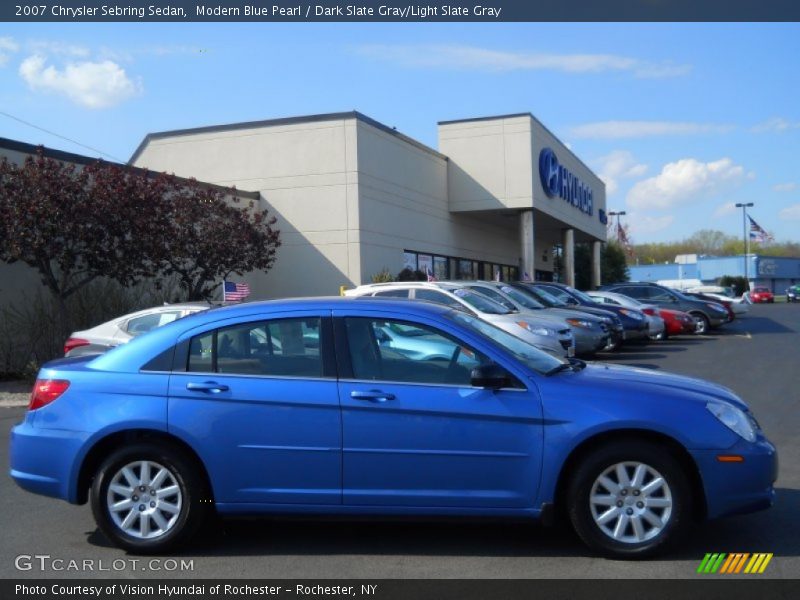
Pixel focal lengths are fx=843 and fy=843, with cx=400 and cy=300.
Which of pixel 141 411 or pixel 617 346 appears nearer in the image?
pixel 141 411

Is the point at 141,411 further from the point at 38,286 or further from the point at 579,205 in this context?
the point at 579,205

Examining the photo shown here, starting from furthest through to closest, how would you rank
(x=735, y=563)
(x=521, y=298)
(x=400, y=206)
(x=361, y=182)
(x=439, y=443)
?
(x=400, y=206) → (x=361, y=182) → (x=521, y=298) → (x=439, y=443) → (x=735, y=563)

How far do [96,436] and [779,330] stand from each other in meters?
25.2

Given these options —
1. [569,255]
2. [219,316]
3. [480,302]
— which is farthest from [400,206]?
[219,316]

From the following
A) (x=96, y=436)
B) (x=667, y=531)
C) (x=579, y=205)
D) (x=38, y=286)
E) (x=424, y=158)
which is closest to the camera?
(x=667, y=531)

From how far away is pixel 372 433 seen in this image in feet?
17.2

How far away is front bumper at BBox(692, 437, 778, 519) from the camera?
16.8ft

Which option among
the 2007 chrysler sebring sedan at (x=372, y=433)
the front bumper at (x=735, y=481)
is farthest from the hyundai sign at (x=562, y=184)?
the front bumper at (x=735, y=481)

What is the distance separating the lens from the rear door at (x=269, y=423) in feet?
17.4

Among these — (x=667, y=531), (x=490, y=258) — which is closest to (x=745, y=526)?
(x=667, y=531)

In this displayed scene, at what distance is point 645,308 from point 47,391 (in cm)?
1855

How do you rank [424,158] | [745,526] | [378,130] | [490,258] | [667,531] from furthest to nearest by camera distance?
[490,258] < [424,158] < [378,130] < [745,526] < [667,531]

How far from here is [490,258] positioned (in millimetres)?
37469

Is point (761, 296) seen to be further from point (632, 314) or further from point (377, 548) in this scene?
point (377, 548)
